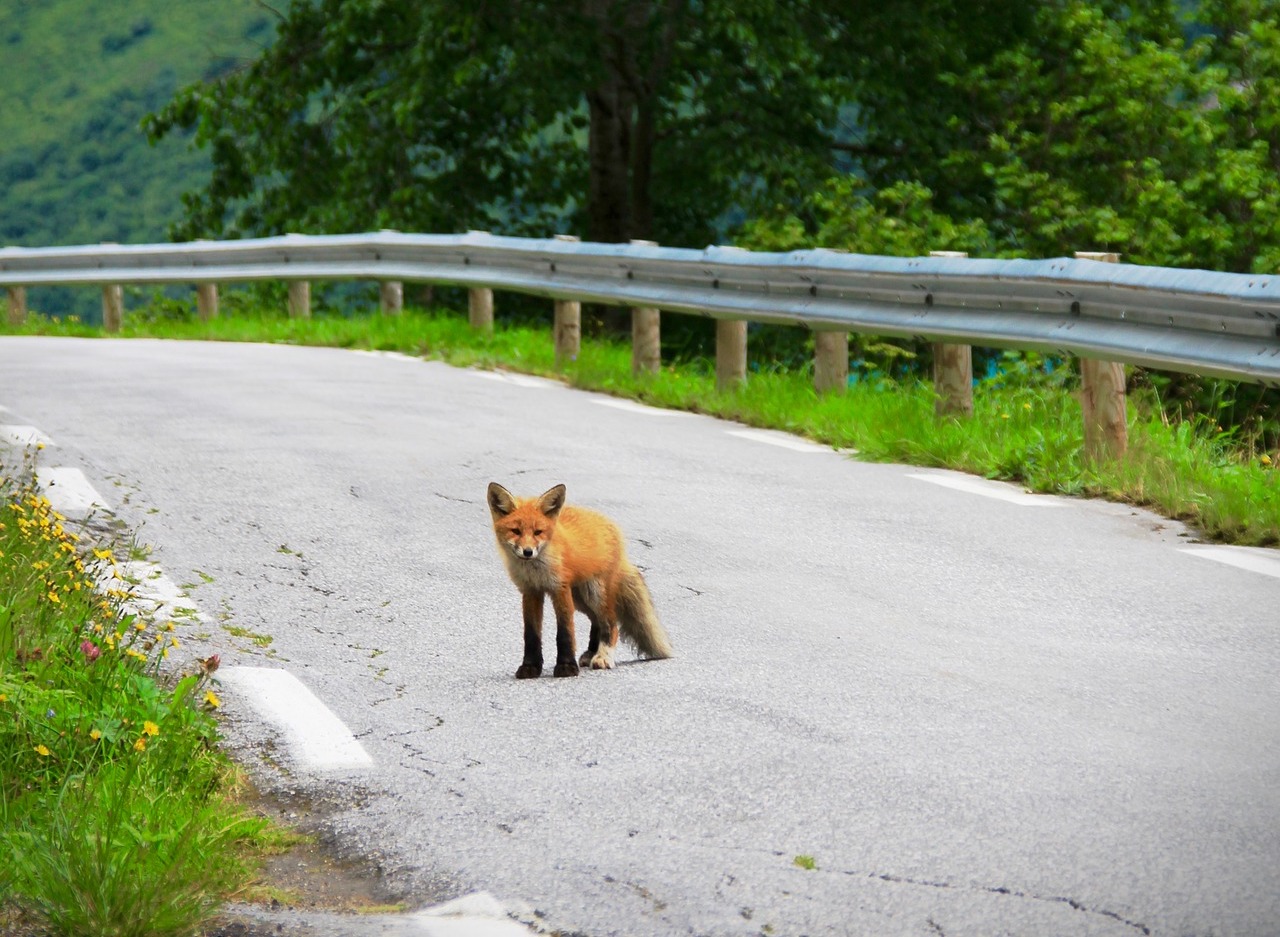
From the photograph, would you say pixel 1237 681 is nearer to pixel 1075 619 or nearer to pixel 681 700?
pixel 1075 619

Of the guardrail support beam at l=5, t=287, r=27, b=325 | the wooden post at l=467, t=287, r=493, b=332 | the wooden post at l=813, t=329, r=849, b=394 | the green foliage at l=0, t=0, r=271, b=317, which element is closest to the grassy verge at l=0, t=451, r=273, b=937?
the wooden post at l=813, t=329, r=849, b=394

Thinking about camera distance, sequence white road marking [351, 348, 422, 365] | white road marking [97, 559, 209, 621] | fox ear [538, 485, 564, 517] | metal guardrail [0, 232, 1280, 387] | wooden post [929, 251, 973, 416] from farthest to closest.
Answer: white road marking [351, 348, 422, 365] < wooden post [929, 251, 973, 416] < metal guardrail [0, 232, 1280, 387] < white road marking [97, 559, 209, 621] < fox ear [538, 485, 564, 517]

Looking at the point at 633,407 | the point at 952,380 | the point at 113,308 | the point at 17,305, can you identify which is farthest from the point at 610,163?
the point at 952,380

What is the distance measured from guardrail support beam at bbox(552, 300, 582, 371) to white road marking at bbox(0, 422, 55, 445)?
4.62 m

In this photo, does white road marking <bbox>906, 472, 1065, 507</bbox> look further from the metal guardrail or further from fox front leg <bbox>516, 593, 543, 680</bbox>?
fox front leg <bbox>516, 593, 543, 680</bbox>

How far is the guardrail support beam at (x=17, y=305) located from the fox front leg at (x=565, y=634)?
17.5 meters

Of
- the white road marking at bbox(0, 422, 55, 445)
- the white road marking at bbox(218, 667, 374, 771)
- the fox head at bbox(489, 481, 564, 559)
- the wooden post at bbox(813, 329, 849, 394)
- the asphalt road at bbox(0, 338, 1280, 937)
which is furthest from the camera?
the wooden post at bbox(813, 329, 849, 394)

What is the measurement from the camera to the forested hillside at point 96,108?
77000 mm

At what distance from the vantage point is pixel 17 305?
22.1m

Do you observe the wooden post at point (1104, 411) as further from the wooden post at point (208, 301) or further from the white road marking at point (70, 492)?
the wooden post at point (208, 301)

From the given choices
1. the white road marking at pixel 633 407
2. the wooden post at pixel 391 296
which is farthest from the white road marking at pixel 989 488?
the wooden post at pixel 391 296

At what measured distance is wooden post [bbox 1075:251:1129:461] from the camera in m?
8.88

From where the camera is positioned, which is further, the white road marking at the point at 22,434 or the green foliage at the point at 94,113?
the green foliage at the point at 94,113

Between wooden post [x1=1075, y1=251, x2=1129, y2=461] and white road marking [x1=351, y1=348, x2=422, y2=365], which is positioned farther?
white road marking [x1=351, y1=348, x2=422, y2=365]
